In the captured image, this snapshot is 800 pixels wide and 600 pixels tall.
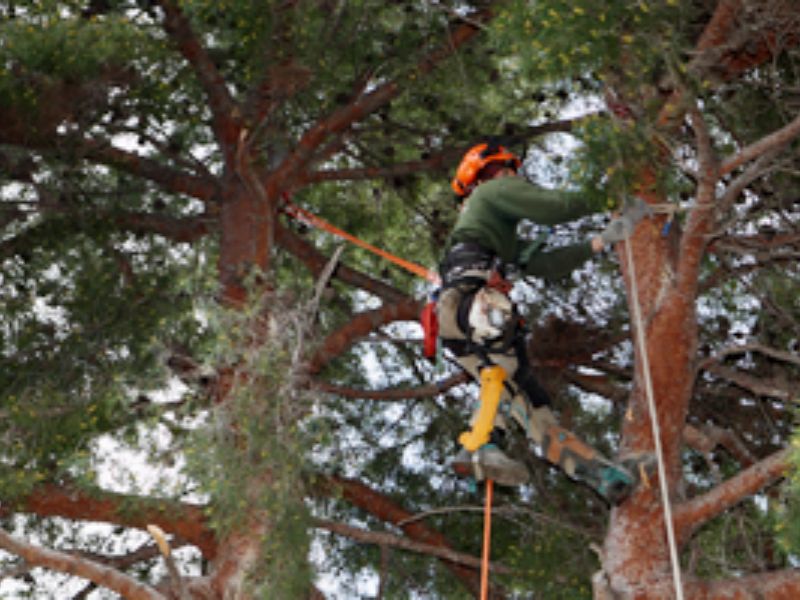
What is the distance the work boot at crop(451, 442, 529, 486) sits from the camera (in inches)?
227

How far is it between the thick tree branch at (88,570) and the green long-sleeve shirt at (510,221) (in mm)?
2063

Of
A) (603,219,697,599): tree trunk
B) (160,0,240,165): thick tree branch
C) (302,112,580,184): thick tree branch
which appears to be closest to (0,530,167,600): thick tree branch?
(603,219,697,599): tree trunk

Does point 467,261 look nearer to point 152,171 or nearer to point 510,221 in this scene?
point 510,221

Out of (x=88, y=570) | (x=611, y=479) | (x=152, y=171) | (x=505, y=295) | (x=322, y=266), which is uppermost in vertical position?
(x=152, y=171)

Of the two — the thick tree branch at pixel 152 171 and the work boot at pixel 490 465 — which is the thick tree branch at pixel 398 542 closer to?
the work boot at pixel 490 465

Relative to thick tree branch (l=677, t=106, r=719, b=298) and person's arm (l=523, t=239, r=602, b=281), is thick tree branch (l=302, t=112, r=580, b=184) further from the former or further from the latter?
thick tree branch (l=677, t=106, r=719, b=298)

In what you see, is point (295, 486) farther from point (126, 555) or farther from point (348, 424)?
point (348, 424)

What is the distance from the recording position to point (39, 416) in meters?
6.56

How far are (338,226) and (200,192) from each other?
1.46 m

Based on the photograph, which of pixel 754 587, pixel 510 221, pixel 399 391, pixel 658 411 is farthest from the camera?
pixel 399 391

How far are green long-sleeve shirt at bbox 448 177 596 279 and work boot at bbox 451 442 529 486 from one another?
83 centimetres

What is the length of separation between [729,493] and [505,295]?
49.3 inches

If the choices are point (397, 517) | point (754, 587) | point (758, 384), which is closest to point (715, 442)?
point (758, 384)

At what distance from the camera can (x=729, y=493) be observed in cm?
560
